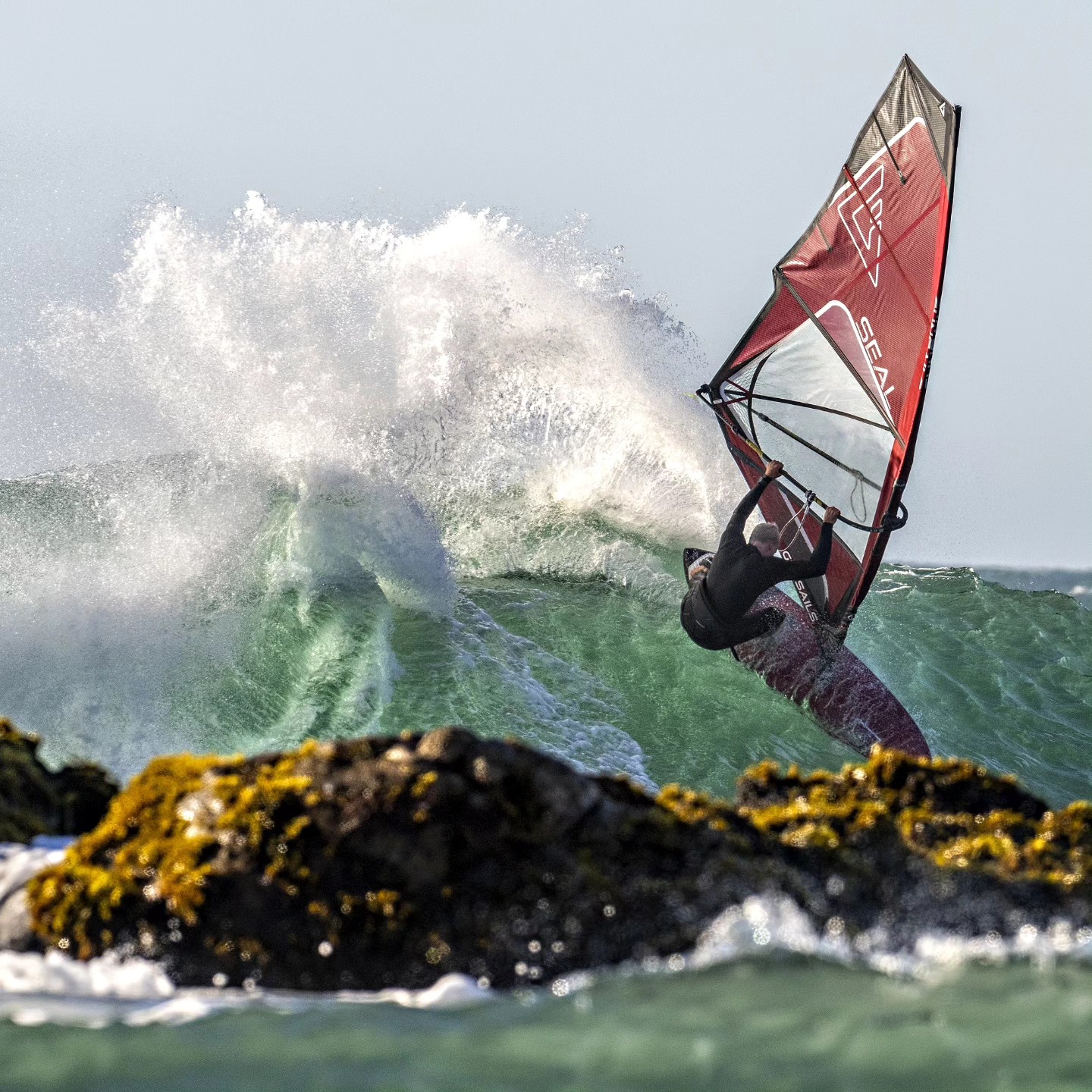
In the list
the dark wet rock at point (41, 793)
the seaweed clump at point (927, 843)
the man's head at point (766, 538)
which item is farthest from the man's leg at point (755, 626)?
the dark wet rock at point (41, 793)

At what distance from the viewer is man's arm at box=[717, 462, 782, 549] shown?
977 centimetres

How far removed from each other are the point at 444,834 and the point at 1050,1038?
1.98 meters

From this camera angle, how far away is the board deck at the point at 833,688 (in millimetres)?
10062

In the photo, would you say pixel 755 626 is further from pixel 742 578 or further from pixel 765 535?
pixel 765 535

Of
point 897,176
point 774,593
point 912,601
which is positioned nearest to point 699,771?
point 774,593

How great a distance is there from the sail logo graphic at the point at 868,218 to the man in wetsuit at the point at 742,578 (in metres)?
2.53

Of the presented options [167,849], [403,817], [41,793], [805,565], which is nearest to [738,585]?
[805,565]

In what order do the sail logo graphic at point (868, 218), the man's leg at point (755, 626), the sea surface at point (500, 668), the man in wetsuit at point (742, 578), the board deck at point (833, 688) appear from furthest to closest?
the sail logo graphic at point (868, 218), the man's leg at point (755, 626), the board deck at point (833, 688), the man in wetsuit at point (742, 578), the sea surface at point (500, 668)

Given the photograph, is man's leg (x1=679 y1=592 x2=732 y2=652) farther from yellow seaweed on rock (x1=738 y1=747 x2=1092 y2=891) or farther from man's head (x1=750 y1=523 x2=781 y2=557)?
yellow seaweed on rock (x1=738 y1=747 x2=1092 y2=891)

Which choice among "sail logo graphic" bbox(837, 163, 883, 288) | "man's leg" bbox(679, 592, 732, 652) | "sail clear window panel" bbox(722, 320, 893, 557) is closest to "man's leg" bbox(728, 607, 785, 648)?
"man's leg" bbox(679, 592, 732, 652)

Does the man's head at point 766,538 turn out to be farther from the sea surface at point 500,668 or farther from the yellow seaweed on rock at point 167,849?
the yellow seaweed on rock at point 167,849

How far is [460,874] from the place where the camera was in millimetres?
3850

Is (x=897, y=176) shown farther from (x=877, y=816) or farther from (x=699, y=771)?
(x=877, y=816)

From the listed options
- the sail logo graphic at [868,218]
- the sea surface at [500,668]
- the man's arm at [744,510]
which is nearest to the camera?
the sea surface at [500,668]
